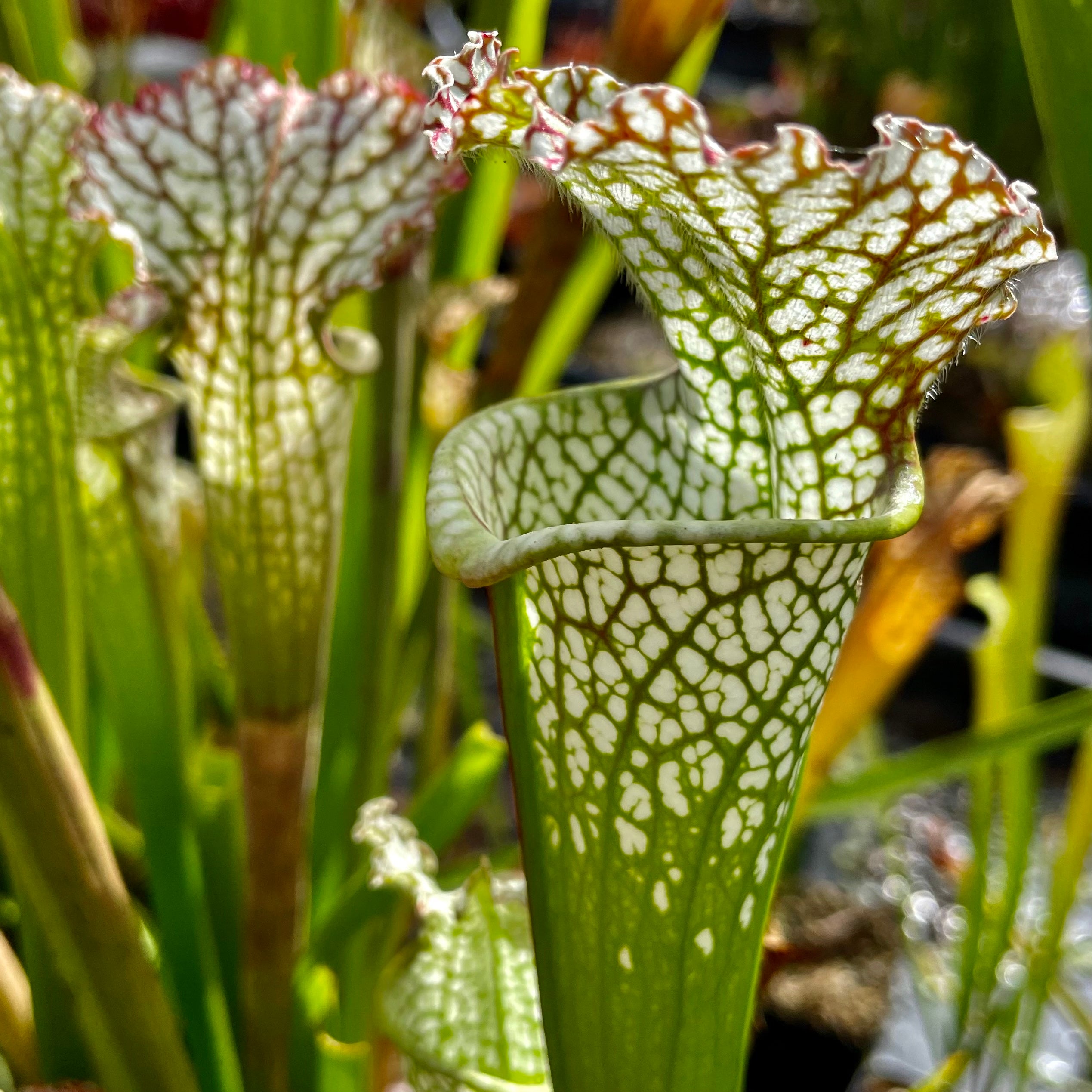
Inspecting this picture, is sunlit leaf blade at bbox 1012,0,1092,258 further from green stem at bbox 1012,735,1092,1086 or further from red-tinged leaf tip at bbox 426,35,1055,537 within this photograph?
green stem at bbox 1012,735,1092,1086

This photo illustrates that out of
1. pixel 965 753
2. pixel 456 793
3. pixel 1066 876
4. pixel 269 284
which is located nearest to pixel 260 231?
pixel 269 284

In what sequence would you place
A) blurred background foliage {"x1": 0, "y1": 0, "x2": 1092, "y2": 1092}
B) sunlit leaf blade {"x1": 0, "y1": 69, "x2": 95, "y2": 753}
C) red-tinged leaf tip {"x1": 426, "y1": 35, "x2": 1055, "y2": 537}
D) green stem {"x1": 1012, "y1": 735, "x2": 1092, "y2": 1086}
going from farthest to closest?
green stem {"x1": 1012, "y1": 735, "x2": 1092, "y2": 1086} → blurred background foliage {"x1": 0, "y1": 0, "x2": 1092, "y2": 1092} → sunlit leaf blade {"x1": 0, "y1": 69, "x2": 95, "y2": 753} → red-tinged leaf tip {"x1": 426, "y1": 35, "x2": 1055, "y2": 537}

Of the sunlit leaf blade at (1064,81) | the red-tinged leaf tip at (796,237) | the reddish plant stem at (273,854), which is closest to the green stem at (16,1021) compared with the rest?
the reddish plant stem at (273,854)

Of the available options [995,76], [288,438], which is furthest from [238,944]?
[995,76]

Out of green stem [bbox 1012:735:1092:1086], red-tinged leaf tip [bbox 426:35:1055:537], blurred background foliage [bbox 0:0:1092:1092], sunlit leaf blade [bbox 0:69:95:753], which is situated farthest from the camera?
green stem [bbox 1012:735:1092:1086]

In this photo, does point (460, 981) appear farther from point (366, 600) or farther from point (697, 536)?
point (697, 536)

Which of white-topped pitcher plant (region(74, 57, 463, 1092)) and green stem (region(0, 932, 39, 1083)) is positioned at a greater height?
white-topped pitcher plant (region(74, 57, 463, 1092))

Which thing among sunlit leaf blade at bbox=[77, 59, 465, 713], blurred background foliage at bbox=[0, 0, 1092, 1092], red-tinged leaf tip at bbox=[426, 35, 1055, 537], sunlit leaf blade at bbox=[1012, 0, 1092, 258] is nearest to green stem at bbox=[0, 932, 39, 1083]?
blurred background foliage at bbox=[0, 0, 1092, 1092]

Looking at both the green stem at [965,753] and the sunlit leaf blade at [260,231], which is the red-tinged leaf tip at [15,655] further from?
the green stem at [965,753]
